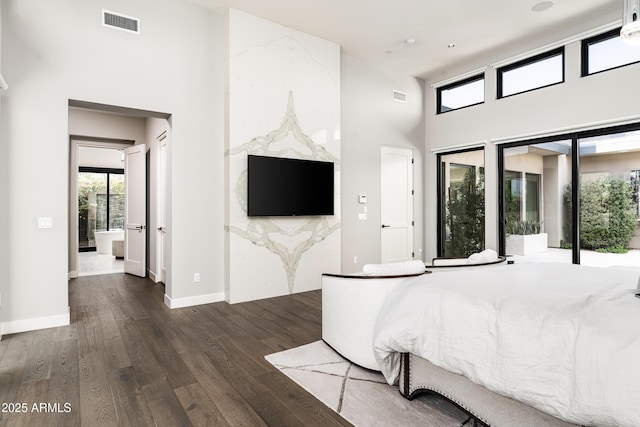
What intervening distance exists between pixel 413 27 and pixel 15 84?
187 inches

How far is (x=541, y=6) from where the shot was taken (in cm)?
444

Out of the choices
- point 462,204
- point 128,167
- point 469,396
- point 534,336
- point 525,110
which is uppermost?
point 525,110

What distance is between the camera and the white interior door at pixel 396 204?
20.9 ft

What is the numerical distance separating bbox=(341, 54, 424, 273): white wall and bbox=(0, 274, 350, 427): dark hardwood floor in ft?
6.81

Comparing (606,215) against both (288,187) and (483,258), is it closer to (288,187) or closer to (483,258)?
(483,258)

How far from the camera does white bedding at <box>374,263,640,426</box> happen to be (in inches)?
51.5

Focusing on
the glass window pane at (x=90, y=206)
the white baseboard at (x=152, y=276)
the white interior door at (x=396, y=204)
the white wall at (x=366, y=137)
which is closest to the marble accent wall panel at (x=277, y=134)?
the white wall at (x=366, y=137)

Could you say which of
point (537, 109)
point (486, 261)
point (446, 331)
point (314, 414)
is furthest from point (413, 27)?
point (314, 414)

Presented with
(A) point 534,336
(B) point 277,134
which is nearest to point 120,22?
(B) point 277,134

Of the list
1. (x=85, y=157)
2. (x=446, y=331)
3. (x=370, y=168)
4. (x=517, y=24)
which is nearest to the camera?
(x=446, y=331)

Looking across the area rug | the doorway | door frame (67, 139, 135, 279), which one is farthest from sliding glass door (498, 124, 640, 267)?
door frame (67, 139, 135, 279)

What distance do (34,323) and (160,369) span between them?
185cm

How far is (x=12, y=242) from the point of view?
3.38 m

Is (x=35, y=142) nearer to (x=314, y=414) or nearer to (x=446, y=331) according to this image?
(x=314, y=414)
